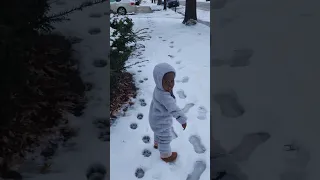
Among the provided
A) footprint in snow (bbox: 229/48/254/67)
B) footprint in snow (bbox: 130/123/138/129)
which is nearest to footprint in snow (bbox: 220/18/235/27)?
footprint in snow (bbox: 229/48/254/67)

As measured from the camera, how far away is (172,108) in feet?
10.00

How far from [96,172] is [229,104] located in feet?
4.21

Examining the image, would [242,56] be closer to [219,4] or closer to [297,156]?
[219,4]

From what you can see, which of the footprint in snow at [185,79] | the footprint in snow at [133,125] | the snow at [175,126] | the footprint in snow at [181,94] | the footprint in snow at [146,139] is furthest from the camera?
the footprint in snow at [185,79]

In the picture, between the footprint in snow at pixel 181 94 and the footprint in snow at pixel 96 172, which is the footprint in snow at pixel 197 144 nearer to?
the footprint in snow at pixel 96 172

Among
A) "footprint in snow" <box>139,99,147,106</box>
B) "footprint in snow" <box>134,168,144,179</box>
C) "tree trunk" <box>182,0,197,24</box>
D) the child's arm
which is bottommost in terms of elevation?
"footprint in snow" <box>134,168,144,179</box>

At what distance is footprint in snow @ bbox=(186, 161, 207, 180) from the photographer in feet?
9.39

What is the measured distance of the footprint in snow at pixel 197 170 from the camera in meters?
2.86

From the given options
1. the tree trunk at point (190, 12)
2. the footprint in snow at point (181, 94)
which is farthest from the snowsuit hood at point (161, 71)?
the tree trunk at point (190, 12)

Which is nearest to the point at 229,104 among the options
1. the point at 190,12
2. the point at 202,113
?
the point at 202,113

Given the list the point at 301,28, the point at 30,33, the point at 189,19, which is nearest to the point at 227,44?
the point at 301,28

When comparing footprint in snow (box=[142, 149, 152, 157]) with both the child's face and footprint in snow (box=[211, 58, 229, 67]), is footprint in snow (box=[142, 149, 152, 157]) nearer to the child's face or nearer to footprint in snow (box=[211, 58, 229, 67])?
the child's face

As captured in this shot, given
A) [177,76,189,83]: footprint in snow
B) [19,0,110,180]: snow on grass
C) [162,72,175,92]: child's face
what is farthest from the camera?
[177,76,189,83]: footprint in snow

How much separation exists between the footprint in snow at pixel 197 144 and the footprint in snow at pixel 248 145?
19.4 inches
